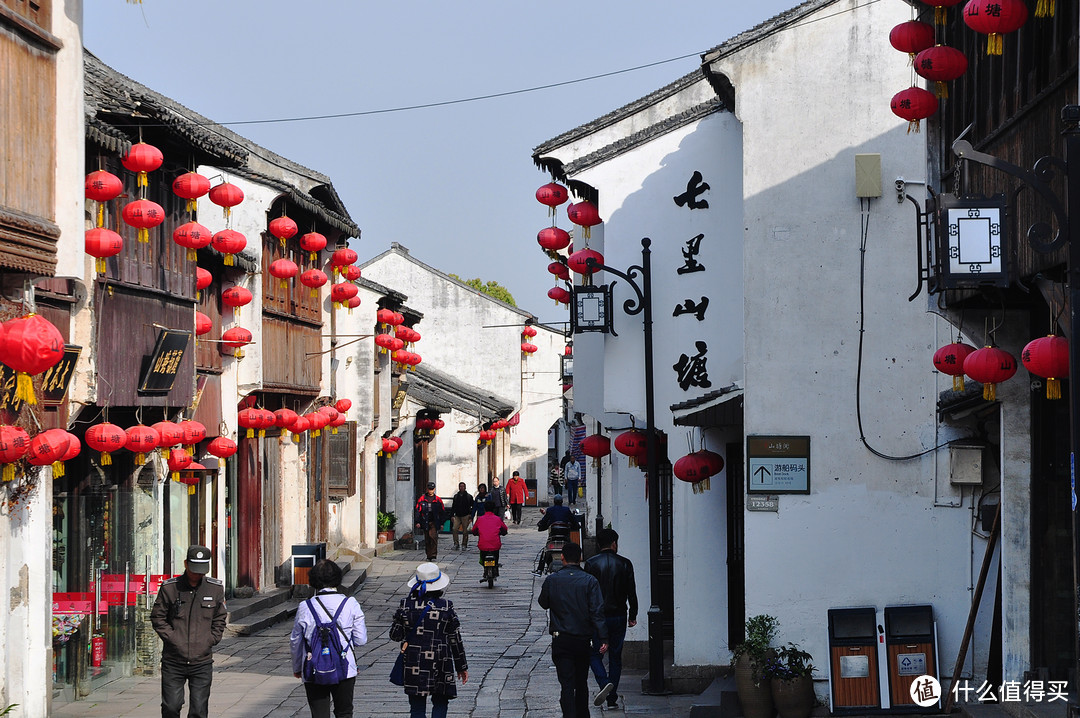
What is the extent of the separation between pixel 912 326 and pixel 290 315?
16.5 meters

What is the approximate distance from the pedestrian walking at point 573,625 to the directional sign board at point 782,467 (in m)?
2.13

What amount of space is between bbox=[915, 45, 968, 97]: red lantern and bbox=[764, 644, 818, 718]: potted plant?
615 cm

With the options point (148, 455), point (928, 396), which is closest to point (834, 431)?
point (928, 396)

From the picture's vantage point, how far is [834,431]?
13781 mm

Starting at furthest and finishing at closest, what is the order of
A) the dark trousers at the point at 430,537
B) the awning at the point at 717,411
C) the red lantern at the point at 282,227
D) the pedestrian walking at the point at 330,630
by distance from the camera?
the dark trousers at the point at 430,537 → the red lantern at the point at 282,227 → the awning at the point at 717,411 → the pedestrian walking at the point at 330,630

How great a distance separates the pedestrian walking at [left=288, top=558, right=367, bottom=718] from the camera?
1107 cm

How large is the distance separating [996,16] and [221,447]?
15.5 metres

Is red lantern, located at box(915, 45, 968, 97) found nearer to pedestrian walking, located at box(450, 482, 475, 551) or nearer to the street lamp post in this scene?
the street lamp post

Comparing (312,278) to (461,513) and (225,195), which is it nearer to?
(225,195)

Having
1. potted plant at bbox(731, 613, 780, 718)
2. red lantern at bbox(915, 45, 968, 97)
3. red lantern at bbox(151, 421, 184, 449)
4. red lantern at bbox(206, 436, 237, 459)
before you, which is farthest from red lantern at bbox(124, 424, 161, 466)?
red lantern at bbox(915, 45, 968, 97)

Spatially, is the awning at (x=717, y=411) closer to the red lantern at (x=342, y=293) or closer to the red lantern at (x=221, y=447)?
the red lantern at (x=221, y=447)

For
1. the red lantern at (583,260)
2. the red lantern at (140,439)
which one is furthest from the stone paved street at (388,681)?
the red lantern at (583,260)

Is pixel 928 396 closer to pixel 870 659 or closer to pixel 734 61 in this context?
pixel 870 659

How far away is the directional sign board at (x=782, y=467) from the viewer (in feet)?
45.1
